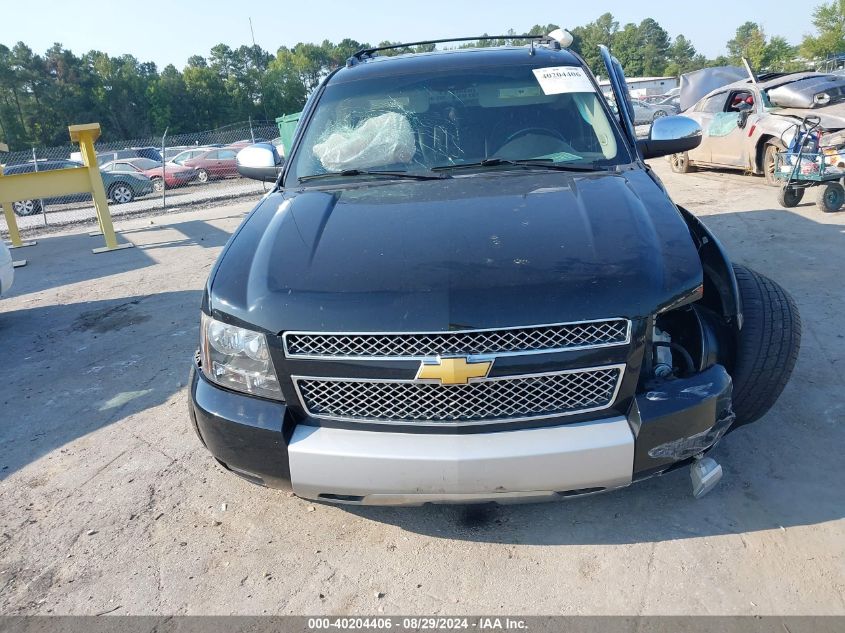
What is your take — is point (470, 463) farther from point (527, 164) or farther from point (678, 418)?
point (527, 164)

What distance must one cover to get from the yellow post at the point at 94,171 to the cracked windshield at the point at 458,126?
258 inches

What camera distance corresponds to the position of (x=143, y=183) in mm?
19375

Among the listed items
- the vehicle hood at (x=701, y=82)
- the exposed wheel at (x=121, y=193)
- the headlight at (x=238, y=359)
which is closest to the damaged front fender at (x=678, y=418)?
the headlight at (x=238, y=359)

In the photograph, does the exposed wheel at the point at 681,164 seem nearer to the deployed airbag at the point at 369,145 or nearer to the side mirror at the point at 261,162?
the side mirror at the point at 261,162

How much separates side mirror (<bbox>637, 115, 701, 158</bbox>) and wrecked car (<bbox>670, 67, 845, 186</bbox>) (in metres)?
5.18

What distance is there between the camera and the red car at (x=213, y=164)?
2320 centimetres

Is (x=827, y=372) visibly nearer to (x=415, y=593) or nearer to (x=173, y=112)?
(x=415, y=593)

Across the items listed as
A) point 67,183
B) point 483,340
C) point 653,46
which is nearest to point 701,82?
point 67,183

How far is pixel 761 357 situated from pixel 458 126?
187cm

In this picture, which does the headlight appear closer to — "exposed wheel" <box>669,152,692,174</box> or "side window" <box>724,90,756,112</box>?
"side window" <box>724,90,756,112</box>

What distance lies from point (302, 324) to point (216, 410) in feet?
1.62

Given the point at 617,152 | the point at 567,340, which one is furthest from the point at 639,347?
the point at 617,152

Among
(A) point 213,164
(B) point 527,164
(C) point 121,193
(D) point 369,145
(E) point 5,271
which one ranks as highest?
(D) point 369,145

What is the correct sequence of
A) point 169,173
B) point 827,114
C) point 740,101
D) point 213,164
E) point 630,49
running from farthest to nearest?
point 630,49
point 213,164
point 169,173
point 740,101
point 827,114
